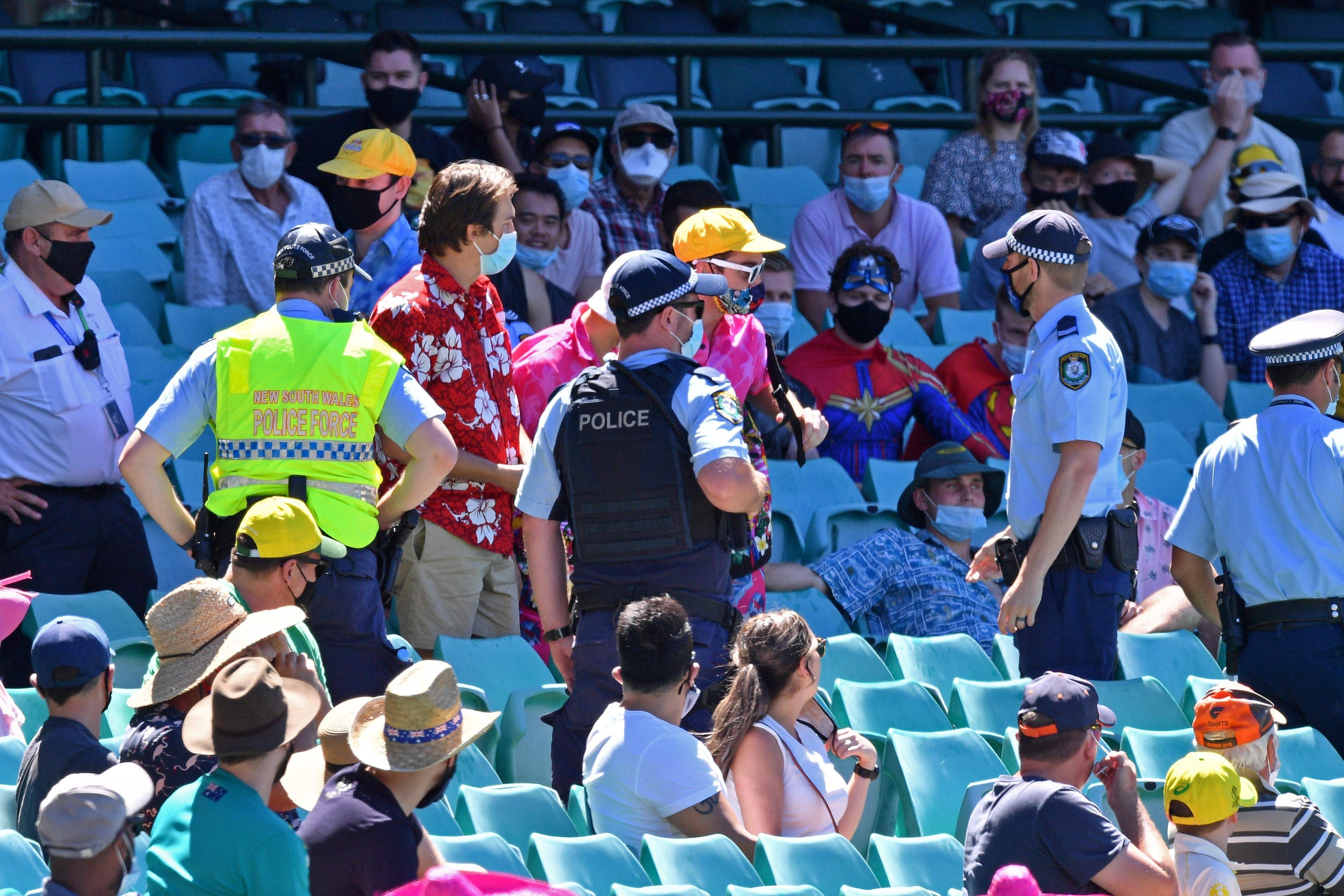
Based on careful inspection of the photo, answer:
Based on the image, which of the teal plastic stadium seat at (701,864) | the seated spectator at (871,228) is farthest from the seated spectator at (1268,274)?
the teal plastic stadium seat at (701,864)

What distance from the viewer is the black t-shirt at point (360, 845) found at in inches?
103

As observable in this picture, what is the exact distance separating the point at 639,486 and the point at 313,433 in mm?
748

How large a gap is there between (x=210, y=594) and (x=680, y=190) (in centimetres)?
327

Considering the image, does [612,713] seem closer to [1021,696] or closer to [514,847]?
[514,847]

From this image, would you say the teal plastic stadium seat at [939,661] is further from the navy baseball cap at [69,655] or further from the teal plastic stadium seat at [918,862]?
the navy baseball cap at [69,655]

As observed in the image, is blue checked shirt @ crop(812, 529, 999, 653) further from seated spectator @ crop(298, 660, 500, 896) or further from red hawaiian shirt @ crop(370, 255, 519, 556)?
seated spectator @ crop(298, 660, 500, 896)

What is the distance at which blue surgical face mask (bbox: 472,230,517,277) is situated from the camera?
14.5ft

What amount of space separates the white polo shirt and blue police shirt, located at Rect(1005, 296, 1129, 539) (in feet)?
7.96

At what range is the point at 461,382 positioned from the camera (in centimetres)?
438

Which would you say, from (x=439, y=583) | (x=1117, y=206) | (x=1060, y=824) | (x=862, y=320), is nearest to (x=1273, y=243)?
(x=1117, y=206)

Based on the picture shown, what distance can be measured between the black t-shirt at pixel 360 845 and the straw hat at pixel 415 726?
0.20ft

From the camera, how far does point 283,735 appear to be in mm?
2586

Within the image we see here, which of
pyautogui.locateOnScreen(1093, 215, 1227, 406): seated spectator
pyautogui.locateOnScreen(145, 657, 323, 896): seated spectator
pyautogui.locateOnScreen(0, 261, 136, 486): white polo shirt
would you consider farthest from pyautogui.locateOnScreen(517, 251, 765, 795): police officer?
pyautogui.locateOnScreen(1093, 215, 1227, 406): seated spectator

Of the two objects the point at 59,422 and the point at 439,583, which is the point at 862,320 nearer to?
the point at 439,583
